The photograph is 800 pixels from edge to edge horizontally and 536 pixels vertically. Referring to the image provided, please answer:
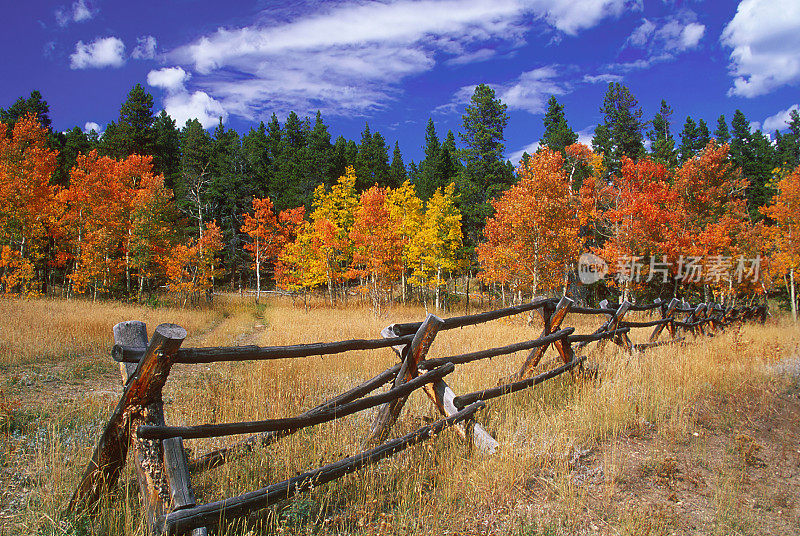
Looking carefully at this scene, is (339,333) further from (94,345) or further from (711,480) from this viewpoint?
(711,480)

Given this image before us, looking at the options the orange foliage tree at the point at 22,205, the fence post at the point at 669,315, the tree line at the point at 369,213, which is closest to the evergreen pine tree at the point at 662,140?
the tree line at the point at 369,213

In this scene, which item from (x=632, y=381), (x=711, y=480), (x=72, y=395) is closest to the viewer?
(x=711, y=480)

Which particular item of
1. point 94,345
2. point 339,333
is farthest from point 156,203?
point 339,333

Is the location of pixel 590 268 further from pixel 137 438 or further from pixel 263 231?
pixel 137 438

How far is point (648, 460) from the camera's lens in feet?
12.6

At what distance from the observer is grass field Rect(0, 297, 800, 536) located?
2.86 m

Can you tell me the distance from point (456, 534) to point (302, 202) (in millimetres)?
39508

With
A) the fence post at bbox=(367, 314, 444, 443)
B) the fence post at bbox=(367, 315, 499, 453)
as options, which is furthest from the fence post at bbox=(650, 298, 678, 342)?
the fence post at bbox=(367, 314, 444, 443)

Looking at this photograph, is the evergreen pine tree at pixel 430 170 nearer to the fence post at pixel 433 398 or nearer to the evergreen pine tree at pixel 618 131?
the evergreen pine tree at pixel 618 131

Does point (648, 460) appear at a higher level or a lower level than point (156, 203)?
lower

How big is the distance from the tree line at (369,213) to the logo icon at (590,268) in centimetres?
177

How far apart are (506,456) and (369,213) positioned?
873 inches

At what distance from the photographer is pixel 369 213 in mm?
24906

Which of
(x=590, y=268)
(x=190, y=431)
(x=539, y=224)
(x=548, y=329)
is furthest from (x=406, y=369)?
(x=590, y=268)
